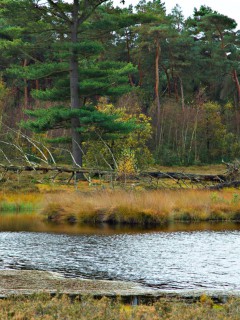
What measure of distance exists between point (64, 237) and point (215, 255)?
204 inches

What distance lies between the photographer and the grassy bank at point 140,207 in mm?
22656

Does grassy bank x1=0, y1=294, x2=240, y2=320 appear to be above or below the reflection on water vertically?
above

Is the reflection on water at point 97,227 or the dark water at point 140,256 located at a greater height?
the dark water at point 140,256

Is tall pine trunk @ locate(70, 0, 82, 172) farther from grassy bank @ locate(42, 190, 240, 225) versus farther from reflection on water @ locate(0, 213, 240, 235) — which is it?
reflection on water @ locate(0, 213, 240, 235)

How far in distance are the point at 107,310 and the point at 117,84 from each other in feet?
98.6

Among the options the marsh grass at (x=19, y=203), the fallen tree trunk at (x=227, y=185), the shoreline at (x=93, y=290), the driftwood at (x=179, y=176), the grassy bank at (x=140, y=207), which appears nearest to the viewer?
the shoreline at (x=93, y=290)

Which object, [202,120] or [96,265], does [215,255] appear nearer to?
[96,265]

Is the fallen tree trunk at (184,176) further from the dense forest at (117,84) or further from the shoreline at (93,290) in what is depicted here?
the shoreline at (93,290)

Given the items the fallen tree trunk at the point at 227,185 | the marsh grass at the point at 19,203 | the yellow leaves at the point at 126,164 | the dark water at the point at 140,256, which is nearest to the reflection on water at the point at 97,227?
the dark water at the point at 140,256

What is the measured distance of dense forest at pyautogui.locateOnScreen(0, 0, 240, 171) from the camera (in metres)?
36.1

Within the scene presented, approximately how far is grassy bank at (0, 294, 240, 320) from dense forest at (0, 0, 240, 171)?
25.0 metres

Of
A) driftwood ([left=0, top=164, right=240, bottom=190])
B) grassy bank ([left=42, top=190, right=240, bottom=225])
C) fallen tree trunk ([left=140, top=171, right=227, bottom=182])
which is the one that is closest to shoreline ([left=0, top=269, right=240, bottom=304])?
grassy bank ([left=42, top=190, right=240, bottom=225])

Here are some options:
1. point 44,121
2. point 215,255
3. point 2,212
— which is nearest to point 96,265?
point 215,255

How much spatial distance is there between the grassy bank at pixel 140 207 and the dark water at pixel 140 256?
8.34 ft
